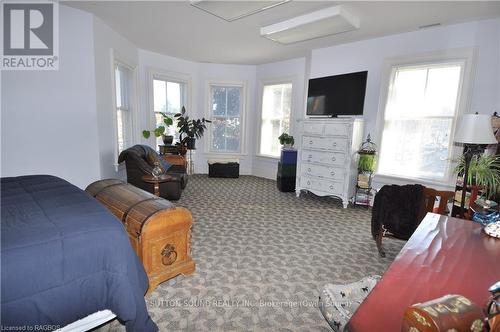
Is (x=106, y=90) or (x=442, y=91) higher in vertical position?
(x=442, y=91)

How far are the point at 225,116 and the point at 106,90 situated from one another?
309cm

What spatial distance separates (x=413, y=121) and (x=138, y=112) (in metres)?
4.86

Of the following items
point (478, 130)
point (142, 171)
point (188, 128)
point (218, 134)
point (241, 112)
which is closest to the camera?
point (478, 130)

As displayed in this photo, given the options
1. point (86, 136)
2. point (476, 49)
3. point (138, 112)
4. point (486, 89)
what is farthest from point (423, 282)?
point (138, 112)

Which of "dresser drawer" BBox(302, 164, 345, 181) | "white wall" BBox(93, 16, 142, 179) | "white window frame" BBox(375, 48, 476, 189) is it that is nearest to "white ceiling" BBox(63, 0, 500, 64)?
"white wall" BBox(93, 16, 142, 179)

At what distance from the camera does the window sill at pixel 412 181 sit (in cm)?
369

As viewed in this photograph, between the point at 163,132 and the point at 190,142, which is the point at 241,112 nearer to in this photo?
the point at 190,142

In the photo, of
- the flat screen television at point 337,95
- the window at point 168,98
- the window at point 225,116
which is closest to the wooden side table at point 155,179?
the window at point 168,98

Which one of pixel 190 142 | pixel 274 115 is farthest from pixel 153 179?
pixel 274 115

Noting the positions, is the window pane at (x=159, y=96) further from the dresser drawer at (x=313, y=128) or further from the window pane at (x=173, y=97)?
the dresser drawer at (x=313, y=128)

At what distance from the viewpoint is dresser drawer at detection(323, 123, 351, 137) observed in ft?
13.3

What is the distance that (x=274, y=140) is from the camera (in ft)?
20.6

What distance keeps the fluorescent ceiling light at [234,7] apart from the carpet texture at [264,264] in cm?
264

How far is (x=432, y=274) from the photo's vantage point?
1082mm
